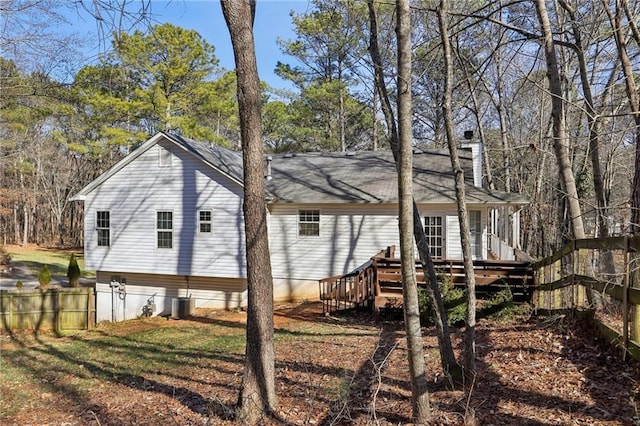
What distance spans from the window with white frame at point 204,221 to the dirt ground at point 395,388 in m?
7.38

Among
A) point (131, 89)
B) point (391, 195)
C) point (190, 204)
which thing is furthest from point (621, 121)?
point (131, 89)

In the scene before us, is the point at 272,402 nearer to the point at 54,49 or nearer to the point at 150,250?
the point at 54,49

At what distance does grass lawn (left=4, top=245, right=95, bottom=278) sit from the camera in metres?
25.7

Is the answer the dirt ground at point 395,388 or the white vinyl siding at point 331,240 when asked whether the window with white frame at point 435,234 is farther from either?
the dirt ground at point 395,388

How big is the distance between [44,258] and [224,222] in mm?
21212


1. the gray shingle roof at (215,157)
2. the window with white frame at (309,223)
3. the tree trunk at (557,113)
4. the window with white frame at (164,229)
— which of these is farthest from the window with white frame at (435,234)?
the window with white frame at (164,229)

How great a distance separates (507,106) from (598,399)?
21958mm

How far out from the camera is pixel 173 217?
1518 centimetres

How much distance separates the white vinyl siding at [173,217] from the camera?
14570mm

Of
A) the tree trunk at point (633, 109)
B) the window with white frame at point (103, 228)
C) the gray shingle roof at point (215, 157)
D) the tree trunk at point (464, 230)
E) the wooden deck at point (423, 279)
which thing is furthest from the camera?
the window with white frame at point (103, 228)

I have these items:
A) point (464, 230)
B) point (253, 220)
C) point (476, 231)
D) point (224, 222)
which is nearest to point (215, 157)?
point (224, 222)

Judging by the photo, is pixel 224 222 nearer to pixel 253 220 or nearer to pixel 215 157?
pixel 215 157

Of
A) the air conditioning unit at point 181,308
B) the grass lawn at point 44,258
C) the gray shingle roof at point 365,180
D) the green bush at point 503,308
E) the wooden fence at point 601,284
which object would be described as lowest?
the air conditioning unit at point 181,308

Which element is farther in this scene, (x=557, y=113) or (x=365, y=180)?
(x=365, y=180)
